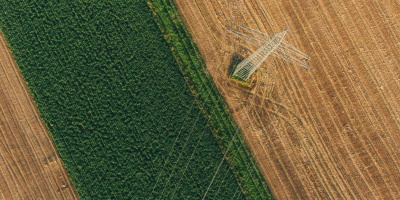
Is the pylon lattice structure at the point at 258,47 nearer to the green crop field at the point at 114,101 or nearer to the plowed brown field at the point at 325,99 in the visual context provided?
the plowed brown field at the point at 325,99

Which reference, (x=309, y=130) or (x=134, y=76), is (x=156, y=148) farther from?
(x=309, y=130)

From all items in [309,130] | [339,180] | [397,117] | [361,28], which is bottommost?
[339,180]

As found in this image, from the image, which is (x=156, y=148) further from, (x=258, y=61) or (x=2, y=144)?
(x=2, y=144)

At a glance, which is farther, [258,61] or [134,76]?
[134,76]

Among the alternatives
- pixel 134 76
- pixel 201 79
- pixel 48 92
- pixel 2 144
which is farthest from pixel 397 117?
pixel 2 144

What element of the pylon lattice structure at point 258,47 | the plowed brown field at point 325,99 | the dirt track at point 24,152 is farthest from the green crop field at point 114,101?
the pylon lattice structure at point 258,47

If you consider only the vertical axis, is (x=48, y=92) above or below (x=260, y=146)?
above

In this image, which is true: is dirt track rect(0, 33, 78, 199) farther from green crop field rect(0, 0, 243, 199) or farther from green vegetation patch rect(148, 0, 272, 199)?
green vegetation patch rect(148, 0, 272, 199)
